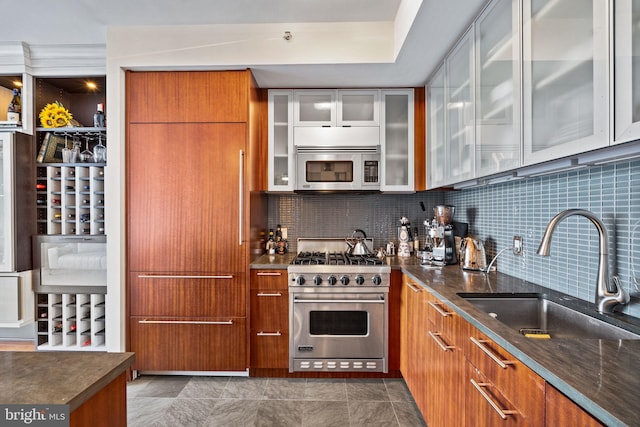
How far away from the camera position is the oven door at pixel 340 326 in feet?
8.38

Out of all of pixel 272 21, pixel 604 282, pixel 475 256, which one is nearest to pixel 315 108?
pixel 272 21

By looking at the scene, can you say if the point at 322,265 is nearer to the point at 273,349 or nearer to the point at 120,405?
the point at 273,349

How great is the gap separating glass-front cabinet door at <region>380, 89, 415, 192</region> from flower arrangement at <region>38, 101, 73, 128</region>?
2.79 metres

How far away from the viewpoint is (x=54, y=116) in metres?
2.93

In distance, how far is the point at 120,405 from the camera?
0.98 m

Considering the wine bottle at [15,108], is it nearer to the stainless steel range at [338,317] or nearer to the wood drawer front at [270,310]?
the wood drawer front at [270,310]

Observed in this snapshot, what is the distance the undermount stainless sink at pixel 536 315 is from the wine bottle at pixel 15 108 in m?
3.63

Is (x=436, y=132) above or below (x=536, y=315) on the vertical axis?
above

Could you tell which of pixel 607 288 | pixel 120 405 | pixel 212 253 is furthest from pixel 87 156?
pixel 607 288

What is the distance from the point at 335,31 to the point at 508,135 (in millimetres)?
1538

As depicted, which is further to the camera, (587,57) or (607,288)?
(607,288)

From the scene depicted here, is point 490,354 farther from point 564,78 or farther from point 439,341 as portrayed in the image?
point 564,78

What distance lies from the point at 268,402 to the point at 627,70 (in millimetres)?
2485

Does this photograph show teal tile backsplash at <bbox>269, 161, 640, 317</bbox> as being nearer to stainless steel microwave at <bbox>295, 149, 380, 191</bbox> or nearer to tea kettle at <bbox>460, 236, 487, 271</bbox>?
tea kettle at <bbox>460, 236, 487, 271</bbox>
